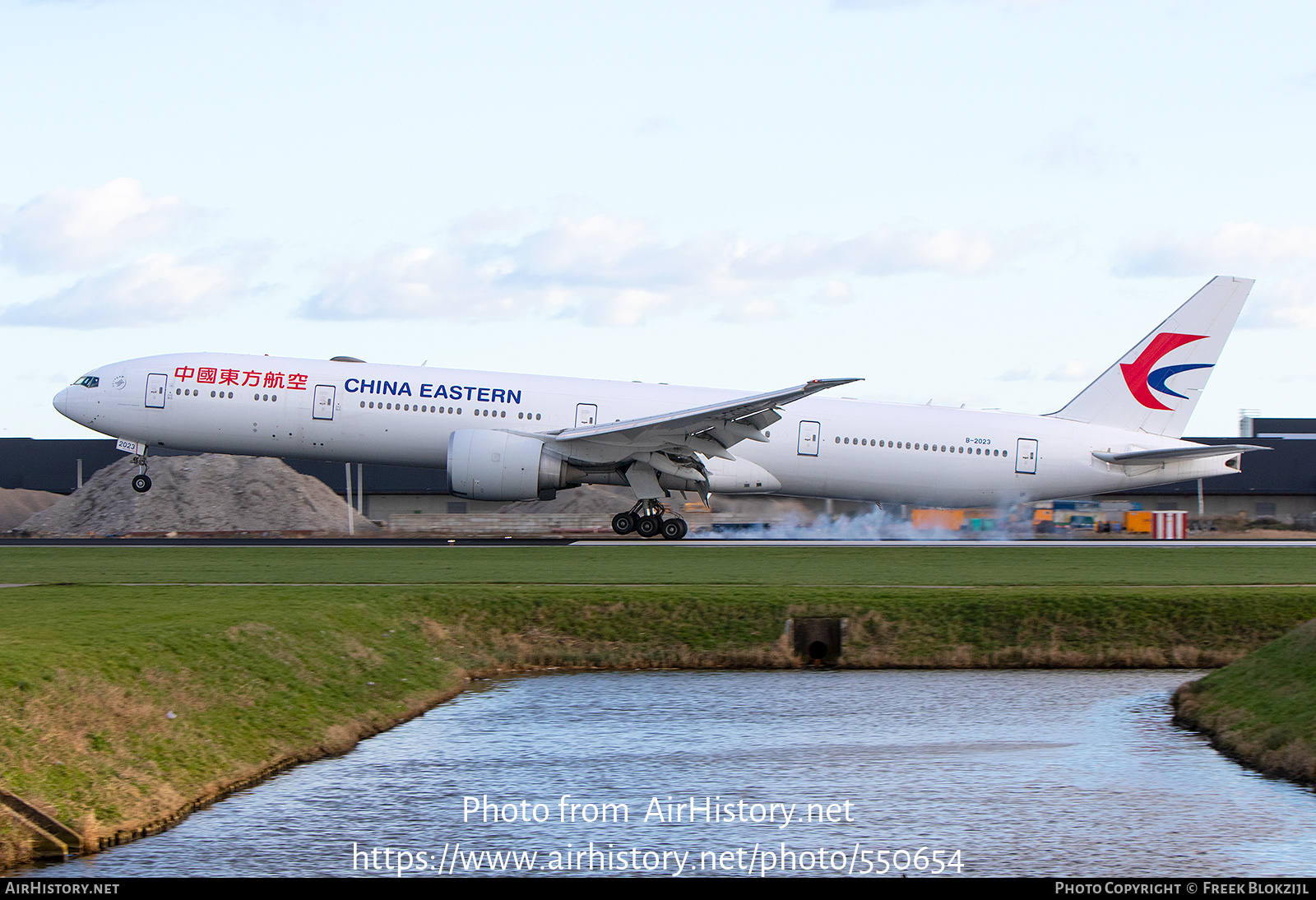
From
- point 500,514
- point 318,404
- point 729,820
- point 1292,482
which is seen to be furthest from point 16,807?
point 1292,482

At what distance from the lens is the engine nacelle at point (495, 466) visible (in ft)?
113

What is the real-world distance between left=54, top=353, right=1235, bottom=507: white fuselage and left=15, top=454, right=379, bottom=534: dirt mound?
1784cm

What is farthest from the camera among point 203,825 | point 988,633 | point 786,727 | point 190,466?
point 190,466

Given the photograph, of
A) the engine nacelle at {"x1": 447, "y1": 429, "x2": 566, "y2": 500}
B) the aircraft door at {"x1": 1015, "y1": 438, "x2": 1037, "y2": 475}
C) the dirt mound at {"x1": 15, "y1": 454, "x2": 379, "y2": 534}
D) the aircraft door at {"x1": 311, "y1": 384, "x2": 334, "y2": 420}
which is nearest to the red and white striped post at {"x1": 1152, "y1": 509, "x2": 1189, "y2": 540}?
the aircraft door at {"x1": 1015, "y1": 438, "x2": 1037, "y2": 475}

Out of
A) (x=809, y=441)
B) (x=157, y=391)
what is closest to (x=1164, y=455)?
(x=809, y=441)

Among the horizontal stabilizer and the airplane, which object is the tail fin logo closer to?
the airplane

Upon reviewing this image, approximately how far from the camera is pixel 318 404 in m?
35.5

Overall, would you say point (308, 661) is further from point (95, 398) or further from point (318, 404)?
point (95, 398)

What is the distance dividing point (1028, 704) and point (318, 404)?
22909mm

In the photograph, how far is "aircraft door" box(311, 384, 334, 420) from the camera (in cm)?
3550

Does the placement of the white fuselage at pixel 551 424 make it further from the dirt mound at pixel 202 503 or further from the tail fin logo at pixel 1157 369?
the dirt mound at pixel 202 503

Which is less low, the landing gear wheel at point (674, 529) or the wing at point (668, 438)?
the wing at point (668, 438)

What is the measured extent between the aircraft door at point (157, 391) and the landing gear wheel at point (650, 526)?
1382 centimetres

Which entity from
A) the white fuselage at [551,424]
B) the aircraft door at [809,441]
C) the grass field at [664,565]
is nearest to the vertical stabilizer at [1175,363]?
the white fuselage at [551,424]
